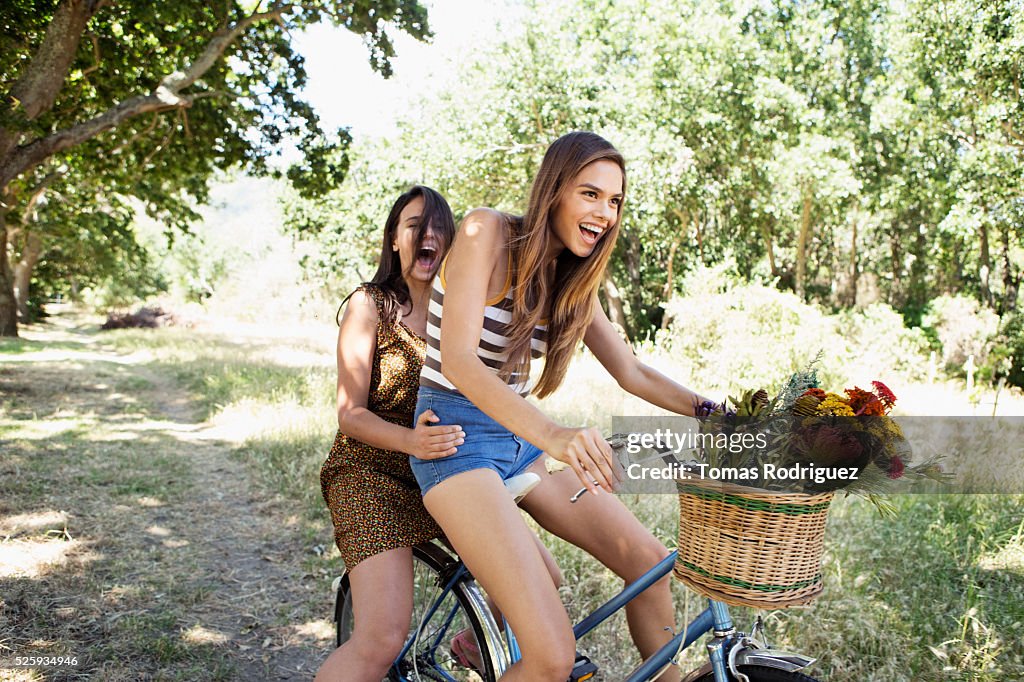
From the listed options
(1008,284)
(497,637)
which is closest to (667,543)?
(497,637)

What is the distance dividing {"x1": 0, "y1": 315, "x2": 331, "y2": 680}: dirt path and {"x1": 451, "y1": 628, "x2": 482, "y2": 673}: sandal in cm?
144

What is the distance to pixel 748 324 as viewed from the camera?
13.6 meters

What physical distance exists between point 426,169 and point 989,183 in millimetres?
12259

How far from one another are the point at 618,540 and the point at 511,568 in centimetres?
55

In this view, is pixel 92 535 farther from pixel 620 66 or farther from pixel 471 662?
pixel 620 66

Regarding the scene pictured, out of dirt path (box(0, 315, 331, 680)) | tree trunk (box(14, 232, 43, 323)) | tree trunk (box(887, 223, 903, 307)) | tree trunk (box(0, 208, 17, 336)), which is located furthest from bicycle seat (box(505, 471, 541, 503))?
tree trunk (box(14, 232, 43, 323))

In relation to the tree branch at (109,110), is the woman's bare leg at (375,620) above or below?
below

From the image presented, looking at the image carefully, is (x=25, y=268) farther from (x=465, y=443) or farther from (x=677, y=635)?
(x=677, y=635)

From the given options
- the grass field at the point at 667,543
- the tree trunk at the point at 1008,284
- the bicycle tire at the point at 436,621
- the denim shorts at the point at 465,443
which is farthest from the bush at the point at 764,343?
the denim shorts at the point at 465,443

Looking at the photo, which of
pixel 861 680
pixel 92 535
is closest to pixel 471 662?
pixel 861 680

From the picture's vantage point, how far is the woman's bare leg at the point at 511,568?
205 centimetres

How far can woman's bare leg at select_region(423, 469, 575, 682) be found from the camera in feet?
6.74

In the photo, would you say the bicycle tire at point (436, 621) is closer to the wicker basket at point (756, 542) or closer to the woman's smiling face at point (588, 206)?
the wicker basket at point (756, 542)

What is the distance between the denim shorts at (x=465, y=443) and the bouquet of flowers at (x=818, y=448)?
0.70 metres
